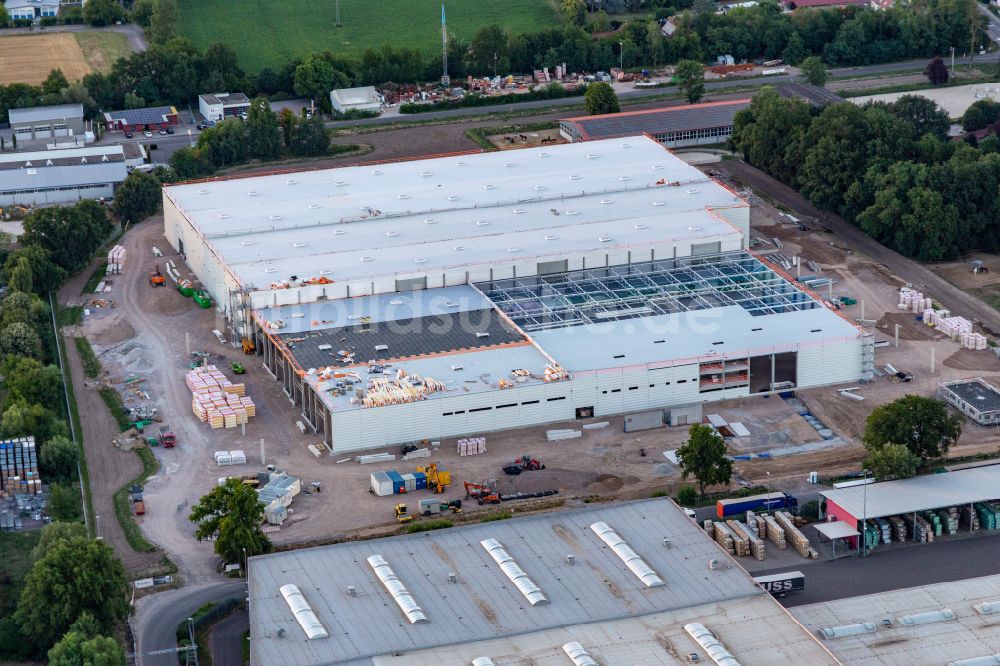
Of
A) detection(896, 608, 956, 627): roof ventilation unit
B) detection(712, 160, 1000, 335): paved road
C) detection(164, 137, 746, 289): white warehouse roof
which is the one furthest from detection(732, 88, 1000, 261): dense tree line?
detection(896, 608, 956, 627): roof ventilation unit

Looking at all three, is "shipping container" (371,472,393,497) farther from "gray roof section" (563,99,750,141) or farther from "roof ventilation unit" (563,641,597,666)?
"gray roof section" (563,99,750,141)

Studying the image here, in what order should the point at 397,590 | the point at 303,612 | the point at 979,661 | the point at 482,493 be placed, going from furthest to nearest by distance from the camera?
1. the point at 482,493
2. the point at 397,590
3. the point at 303,612
4. the point at 979,661

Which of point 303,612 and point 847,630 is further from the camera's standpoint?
point 847,630

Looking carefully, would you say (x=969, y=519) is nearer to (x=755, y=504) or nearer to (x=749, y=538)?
(x=755, y=504)

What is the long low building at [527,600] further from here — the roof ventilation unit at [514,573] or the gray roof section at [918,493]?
the gray roof section at [918,493]

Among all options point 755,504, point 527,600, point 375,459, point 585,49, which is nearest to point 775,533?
point 755,504

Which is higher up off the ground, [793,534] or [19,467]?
[19,467]

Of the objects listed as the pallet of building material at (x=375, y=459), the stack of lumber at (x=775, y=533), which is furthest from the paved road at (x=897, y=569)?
the pallet of building material at (x=375, y=459)
